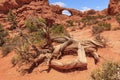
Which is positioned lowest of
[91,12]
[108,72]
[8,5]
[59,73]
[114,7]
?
[59,73]

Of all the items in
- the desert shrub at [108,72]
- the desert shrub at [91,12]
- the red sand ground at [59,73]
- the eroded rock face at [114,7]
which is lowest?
the red sand ground at [59,73]

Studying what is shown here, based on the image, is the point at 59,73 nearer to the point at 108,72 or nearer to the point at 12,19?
the point at 108,72

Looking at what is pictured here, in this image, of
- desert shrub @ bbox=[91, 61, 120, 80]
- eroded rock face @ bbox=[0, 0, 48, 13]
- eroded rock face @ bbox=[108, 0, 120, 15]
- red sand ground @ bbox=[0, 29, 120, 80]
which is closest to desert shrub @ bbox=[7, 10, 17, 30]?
eroded rock face @ bbox=[0, 0, 48, 13]

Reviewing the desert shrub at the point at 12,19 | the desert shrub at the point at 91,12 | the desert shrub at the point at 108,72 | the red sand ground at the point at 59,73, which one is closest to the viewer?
the desert shrub at the point at 108,72

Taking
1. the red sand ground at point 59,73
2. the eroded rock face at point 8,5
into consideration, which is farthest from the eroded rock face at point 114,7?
the red sand ground at point 59,73

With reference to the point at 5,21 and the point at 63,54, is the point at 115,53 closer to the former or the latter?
the point at 63,54

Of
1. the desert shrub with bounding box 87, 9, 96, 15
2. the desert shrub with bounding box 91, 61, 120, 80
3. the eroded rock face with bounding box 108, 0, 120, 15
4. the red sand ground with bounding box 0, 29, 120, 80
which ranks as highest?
the eroded rock face with bounding box 108, 0, 120, 15

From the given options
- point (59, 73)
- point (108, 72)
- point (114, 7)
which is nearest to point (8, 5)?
point (114, 7)

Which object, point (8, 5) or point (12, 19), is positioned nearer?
point (12, 19)

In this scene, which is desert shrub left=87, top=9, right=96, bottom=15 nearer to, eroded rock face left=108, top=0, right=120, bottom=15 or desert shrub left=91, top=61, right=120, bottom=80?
eroded rock face left=108, top=0, right=120, bottom=15

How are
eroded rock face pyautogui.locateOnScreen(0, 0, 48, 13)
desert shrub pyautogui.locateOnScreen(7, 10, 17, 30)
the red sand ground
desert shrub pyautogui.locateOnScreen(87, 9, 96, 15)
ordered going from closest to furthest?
the red sand ground < desert shrub pyautogui.locateOnScreen(7, 10, 17, 30) < eroded rock face pyautogui.locateOnScreen(0, 0, 48, 13) < desert shrub pyautogui.locateOnScreen(87, 9, 96, 15)

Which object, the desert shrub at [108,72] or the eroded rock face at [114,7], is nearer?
the desert shrub at [108,72]

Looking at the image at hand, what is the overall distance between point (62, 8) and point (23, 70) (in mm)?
38859

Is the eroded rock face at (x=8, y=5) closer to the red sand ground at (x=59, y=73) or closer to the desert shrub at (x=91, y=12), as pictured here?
the desert shrub at (x=91, y=12)
